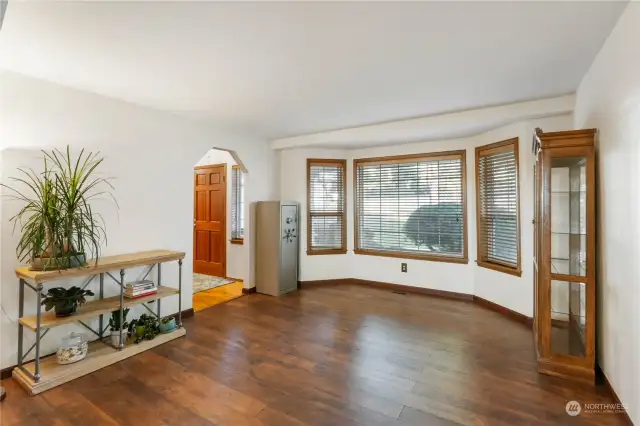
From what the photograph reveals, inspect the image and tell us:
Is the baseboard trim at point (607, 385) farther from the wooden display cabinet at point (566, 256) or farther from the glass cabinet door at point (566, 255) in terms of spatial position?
the glass cabinet door at point (566, 255)

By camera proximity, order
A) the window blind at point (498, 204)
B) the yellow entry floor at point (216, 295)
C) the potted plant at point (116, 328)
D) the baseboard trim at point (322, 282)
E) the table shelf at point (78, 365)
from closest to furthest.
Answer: the table shelf at point (78, 365)
the potted plant at point (116, 328)
the window blind at point (498, 204)
the yellow entry floor at point (216, 295)
the baseboard trim at point (322, 282)

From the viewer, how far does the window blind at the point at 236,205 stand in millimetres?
5570

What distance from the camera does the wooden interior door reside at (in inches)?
225

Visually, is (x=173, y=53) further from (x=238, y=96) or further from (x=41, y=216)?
(x=41, y=216)

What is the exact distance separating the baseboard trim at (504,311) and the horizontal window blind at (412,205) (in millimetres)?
638

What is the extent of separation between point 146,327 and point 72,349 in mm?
613

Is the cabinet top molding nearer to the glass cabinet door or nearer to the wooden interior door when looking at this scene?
the wooden interior door

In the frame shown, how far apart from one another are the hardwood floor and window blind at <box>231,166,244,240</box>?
220cm

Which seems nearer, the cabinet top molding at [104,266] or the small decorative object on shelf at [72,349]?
the cabinet top molding at [104,266]

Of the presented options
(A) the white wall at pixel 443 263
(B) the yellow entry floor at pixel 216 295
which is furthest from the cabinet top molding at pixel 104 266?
(A) the white wall at pixel 443 263

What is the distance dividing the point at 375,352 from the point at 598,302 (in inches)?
70.7

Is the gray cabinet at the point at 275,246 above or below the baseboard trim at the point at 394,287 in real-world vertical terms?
above

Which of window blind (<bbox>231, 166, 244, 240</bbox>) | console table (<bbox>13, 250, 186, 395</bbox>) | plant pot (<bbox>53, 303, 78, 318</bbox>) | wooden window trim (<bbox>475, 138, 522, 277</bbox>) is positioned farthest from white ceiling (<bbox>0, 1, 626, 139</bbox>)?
window blind (<bbox>231, 166, 244, 240</bbox>)

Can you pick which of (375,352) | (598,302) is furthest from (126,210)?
(598,302)
